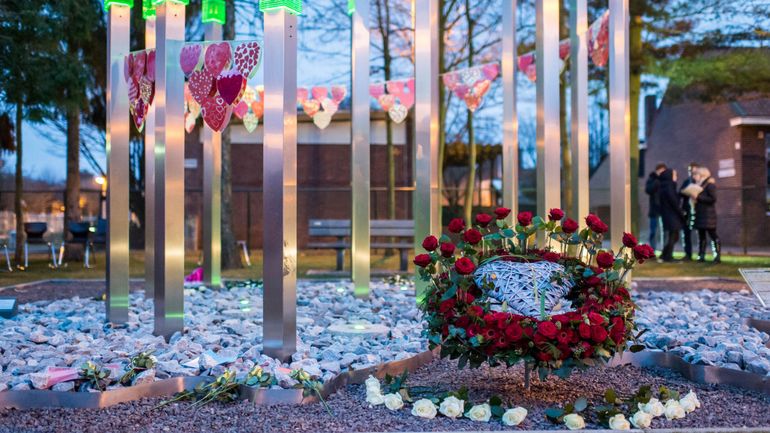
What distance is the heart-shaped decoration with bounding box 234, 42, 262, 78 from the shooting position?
4.86m

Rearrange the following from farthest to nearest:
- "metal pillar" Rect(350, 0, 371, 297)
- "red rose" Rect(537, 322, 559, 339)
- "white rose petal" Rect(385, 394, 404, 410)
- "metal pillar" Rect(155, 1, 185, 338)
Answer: "metal pillar" Rect(350, 0, 371, 297) → "metal pillar" Rect(155, 1, 185, 338) → "white rose petal" Rect(385, 394, 404, 410) → "red rose" Rect(537, 322, 559, 339)

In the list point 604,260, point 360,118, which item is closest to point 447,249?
point 604,260

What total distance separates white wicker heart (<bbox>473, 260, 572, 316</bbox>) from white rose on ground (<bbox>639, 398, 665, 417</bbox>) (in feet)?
1.92

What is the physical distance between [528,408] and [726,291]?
21.0 feet

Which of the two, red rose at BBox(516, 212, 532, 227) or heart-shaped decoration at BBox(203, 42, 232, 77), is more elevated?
heart-shaped decoration at BBox(203, 42, 232, 77)

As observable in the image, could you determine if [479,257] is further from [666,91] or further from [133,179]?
[133,179]

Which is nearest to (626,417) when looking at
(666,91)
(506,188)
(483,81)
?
(506,188)

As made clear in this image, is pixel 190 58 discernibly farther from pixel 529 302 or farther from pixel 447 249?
pixel 529 302

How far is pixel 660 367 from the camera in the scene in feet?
15.6

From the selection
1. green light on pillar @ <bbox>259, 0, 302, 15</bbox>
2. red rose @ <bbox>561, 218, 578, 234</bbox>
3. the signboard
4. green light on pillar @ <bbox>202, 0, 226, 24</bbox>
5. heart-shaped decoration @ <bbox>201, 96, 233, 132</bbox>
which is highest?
green light on pillar @ <bbox>202, 0, 226, 24</bbox>

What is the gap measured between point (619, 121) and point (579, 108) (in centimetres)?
40

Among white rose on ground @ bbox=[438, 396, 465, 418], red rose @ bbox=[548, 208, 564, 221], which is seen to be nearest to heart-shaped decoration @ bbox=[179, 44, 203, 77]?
red rose @ bbox=[548, 208, 564, 221]

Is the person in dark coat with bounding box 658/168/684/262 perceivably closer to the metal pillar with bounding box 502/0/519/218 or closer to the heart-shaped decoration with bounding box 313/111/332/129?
the heart-shaped decoration with bounding box 313/111/332/129

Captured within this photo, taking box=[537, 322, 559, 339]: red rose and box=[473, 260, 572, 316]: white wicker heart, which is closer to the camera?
box=[537, 322, 559, 339]: red rose
